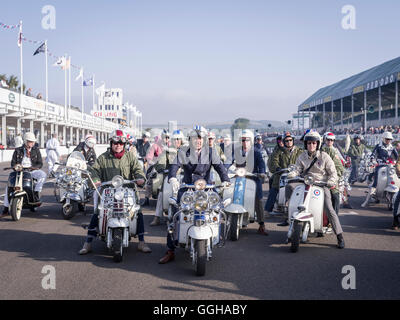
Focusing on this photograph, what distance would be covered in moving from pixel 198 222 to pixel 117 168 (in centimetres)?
185

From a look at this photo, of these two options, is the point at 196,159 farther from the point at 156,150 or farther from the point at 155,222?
the point at 156,150

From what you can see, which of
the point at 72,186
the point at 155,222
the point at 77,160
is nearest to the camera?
the point at 155,222

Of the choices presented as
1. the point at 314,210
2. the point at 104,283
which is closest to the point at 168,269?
the point at 104,283

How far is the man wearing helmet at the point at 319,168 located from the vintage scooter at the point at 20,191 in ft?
19.1

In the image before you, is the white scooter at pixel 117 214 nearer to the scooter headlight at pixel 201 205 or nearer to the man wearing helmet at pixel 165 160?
the scooter headlight at pixel 201 205

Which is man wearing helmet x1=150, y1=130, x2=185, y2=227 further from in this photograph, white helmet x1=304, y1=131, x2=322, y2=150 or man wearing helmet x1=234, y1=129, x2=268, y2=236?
white helmet x1=304, y1=131, x2=322, y2=150

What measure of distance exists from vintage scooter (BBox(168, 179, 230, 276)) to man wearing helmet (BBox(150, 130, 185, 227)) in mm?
2645

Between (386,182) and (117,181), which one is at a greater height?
(117,181)

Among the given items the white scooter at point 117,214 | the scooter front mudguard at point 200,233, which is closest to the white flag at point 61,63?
the white scooter at point 117,214

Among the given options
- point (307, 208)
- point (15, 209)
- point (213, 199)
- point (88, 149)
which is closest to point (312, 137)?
point (307, 208)

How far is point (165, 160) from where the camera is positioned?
10367 millimetres

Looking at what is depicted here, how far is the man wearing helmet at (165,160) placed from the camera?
927 cm

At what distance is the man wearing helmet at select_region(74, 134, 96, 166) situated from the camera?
37.9ft

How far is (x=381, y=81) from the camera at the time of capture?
140 ft
